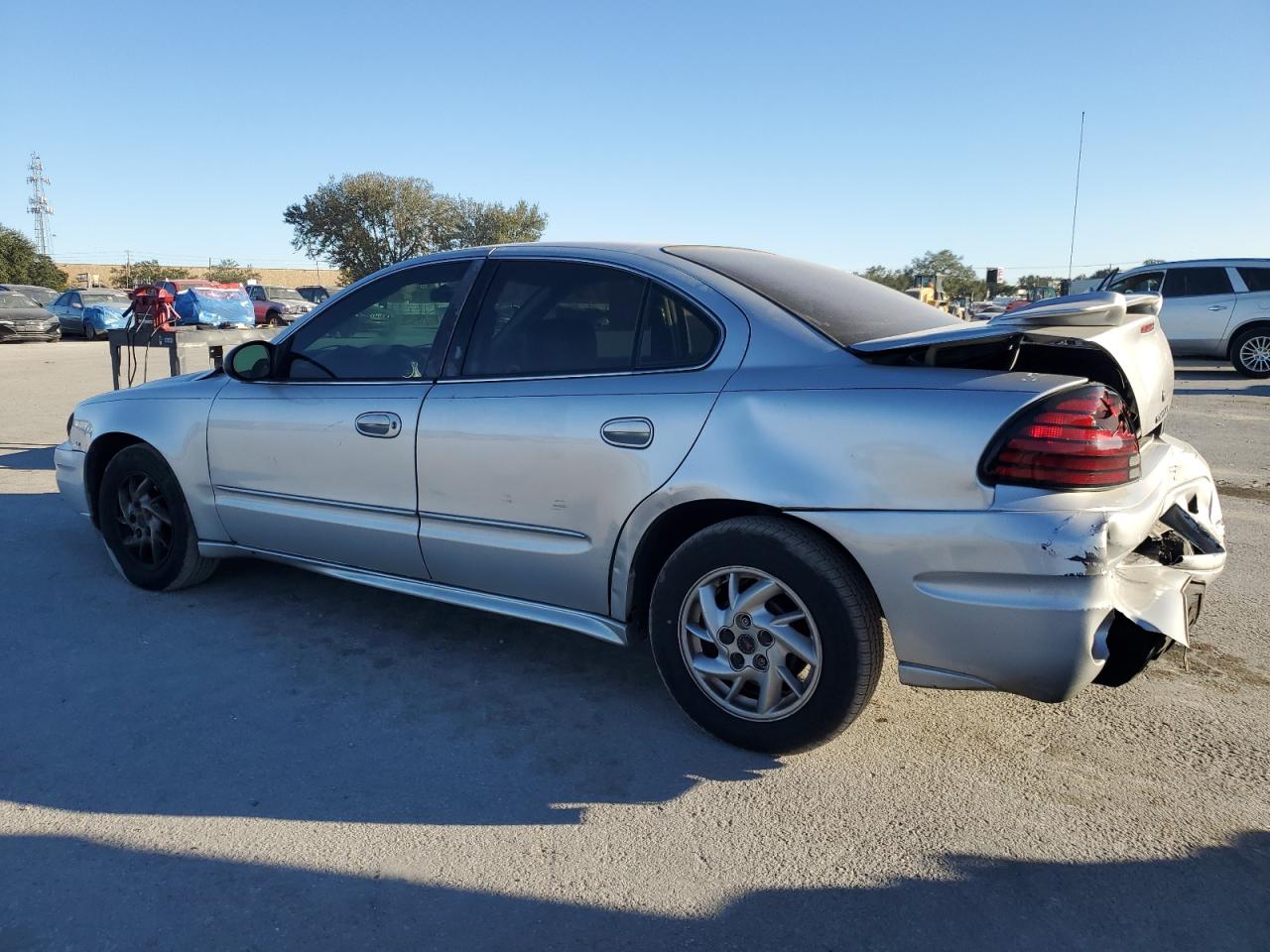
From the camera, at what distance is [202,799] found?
2834 mm

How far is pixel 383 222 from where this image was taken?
1955 inches

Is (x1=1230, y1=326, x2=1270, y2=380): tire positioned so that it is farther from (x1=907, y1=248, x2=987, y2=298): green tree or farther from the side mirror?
(x1=907, y1=248, x2=987, y2=298): green tree

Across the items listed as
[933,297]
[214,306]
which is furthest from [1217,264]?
[214,306]

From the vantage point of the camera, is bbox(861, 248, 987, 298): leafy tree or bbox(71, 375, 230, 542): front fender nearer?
bbox(71, 375, 230, 542): front fender

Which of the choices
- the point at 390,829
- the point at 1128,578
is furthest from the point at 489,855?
the point at 1128,578

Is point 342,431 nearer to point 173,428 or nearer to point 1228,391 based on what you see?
point 173,428

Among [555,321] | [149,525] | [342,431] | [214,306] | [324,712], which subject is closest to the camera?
[324,712]

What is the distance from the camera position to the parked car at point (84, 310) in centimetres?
2827

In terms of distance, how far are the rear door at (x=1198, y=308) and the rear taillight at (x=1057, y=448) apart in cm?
1479

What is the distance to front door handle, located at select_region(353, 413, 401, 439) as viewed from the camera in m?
3.73

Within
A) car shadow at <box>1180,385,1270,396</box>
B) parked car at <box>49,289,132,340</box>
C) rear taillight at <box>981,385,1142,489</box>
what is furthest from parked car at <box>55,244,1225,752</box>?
parked car at <box>49,289,132,340</box>

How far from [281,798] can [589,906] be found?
1043 millimetres

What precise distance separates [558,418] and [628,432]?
29cm

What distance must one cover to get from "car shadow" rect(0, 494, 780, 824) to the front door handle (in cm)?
90
